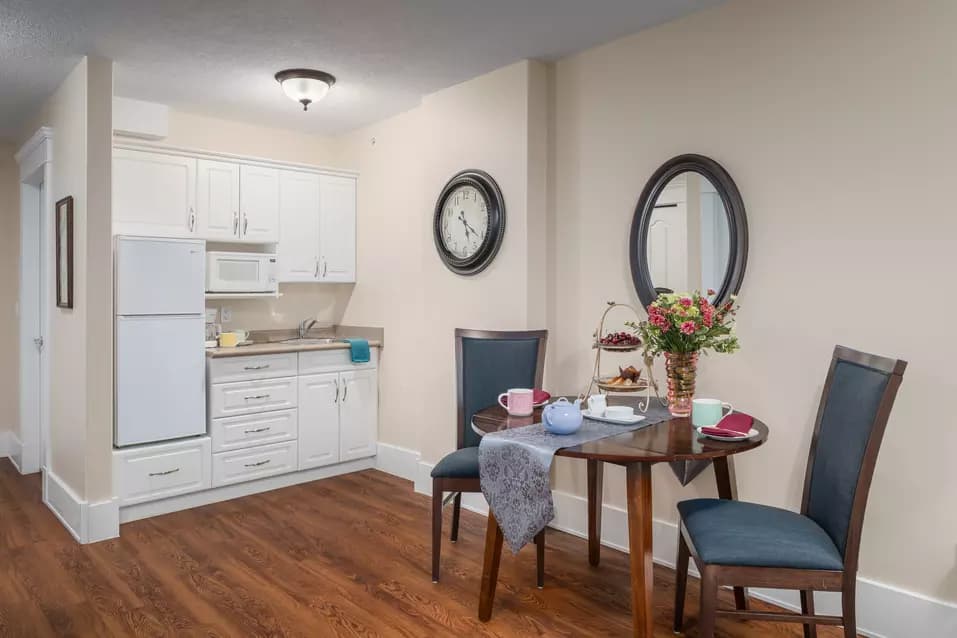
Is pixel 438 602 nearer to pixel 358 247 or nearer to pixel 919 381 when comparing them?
pixel 919 381

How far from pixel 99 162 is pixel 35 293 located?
203 cm

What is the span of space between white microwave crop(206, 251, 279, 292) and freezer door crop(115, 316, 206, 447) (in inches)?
15.0

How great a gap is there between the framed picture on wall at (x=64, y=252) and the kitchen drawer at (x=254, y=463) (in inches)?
49.0

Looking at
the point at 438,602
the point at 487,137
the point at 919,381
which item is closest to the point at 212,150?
the point at 487,137

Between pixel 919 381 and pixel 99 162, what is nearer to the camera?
pixel 919 381

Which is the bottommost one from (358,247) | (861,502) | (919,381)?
(861,502)

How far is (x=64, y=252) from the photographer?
3.70 metres

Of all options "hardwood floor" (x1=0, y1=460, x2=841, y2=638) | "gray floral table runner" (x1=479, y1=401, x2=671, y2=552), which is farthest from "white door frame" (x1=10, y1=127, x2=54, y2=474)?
"gray floral table runner" (x1=479, y1=401, x2=671, y2=552)

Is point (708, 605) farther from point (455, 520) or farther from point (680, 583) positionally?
point (455, 520)

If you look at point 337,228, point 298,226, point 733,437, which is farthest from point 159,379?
point 733,437

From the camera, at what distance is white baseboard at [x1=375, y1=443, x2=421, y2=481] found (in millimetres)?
4531

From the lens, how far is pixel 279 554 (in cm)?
324

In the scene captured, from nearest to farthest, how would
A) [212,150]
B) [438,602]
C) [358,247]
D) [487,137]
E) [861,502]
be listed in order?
[861,502], [438,602], [487,137], [212,150], [358,247]

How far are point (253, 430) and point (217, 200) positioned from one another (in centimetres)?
152
